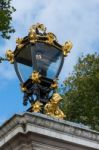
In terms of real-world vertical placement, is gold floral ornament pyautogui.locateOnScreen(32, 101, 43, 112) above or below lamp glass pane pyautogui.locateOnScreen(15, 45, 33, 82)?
below

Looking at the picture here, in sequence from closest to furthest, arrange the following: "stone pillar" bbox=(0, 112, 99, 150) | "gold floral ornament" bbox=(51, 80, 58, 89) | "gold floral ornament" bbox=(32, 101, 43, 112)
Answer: "stone pillar" bbox=(0, 112, 99, 150) → "gold floral ornament" bbox=(32, 101, 43, 112) → "gold floral ornament" bbox=(51, 80, 58, 89)

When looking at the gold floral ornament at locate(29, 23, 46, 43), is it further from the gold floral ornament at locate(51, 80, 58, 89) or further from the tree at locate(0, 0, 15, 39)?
the tree at locate(0, 0, 15, 39)

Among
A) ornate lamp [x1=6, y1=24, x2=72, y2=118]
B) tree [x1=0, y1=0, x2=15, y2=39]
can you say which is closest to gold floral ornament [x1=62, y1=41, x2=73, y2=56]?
ornate lamp [x1=6, y1=24, x2=72, y2=118]

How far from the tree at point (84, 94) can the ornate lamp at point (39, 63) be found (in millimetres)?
25430

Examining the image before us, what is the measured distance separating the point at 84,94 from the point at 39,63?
26.5 meters

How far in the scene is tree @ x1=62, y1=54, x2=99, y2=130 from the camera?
32600mm

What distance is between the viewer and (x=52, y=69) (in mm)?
6793

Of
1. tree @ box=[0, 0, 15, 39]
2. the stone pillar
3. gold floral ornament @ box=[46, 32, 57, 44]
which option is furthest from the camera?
tree @ box=[0, 0, 15, 39]

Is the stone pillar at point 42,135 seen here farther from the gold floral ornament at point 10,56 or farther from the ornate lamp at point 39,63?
the gold floral ornament at point 10,56

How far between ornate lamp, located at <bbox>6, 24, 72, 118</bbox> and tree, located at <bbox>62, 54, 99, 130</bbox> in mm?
25430

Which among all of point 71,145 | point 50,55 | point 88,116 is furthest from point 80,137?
point 88,116

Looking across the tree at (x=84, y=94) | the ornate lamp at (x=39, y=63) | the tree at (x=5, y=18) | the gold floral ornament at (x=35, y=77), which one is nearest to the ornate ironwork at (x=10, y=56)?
the ornate lamp at (x=39, y=63)

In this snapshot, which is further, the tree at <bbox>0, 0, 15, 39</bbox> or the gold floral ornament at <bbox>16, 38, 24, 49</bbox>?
the tree at <bbox>0, 0, 15, 39</bbox>

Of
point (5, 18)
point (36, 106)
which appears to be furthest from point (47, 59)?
point (5, 18)
